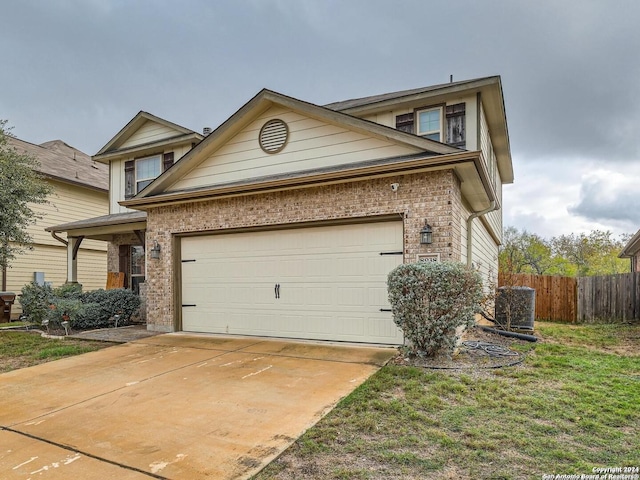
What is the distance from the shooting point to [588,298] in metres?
12.1

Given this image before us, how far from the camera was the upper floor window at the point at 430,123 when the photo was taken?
9281 millimetres

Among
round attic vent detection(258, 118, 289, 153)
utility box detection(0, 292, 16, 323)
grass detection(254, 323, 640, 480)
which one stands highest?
round attic vent detection(258, 118, 289, 153)

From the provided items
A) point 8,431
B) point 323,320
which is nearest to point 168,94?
point 323,320

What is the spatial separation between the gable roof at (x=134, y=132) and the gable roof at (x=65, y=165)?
2878 millimetres

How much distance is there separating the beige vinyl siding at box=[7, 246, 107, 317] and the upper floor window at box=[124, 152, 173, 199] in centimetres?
493

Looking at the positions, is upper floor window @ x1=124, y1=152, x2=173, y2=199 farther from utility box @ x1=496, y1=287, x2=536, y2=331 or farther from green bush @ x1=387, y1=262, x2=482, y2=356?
utility box @ x1=496, y1=287, x2=536, y2=331

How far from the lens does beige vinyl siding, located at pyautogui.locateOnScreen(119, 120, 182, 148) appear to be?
1322 centimetres

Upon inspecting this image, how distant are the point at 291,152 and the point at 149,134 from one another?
754cm

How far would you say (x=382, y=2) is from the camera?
12.5m

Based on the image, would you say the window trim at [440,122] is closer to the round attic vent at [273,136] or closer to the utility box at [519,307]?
the round attic vent at [273,136]

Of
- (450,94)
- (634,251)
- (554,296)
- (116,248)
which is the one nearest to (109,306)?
(116,248)

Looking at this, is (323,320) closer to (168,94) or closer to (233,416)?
(233,416)

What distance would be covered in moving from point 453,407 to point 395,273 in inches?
91.4

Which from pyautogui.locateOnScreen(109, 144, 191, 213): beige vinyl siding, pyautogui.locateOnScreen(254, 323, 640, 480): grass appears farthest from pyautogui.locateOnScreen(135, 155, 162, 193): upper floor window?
pyautogui.locateOnScreen(254, 323, 640, 480): grass
